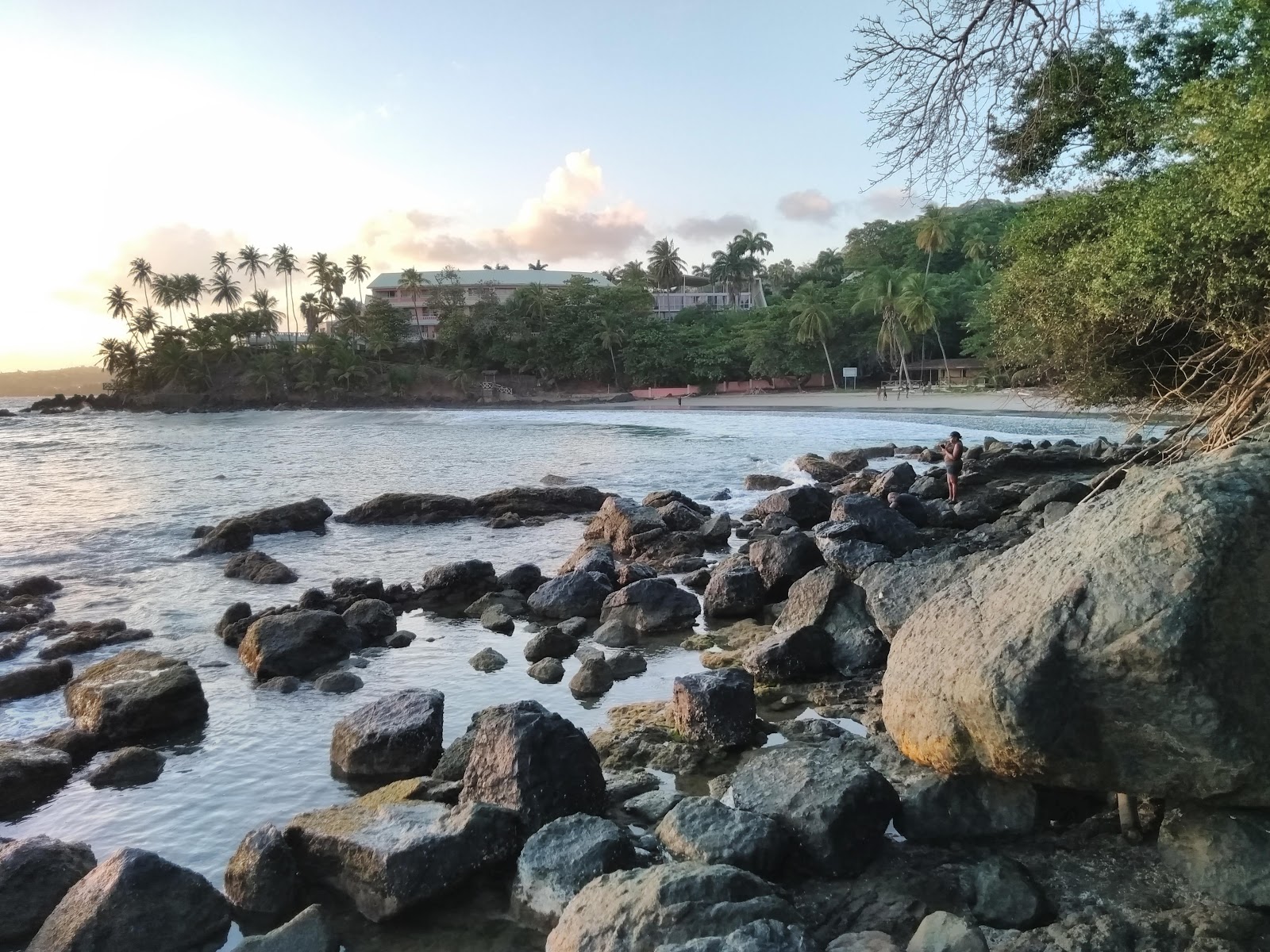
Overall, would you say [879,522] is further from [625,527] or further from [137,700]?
[137,700]

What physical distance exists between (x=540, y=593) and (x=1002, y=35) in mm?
7922

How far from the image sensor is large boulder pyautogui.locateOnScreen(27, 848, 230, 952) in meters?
4.57

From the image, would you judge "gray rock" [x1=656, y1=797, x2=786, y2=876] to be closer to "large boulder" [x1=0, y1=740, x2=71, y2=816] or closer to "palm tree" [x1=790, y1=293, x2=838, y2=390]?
"large boulder" [x1=0, y1=740, x2=71, y2=816]

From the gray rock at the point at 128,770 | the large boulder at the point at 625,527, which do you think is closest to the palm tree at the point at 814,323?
the large boulder at the point at 625,527

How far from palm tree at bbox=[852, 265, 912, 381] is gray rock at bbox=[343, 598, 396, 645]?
53134 millimetres

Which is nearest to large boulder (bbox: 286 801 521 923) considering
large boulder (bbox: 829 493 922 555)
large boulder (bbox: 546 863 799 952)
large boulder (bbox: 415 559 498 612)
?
large boulder (bbox: 546 863 799 952)

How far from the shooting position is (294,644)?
30.9ft

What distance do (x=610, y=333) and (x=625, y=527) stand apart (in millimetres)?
61834

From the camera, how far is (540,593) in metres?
11.5

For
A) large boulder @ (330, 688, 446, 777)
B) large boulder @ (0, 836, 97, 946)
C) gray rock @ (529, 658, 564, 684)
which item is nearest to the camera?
large boulder @ (0, 836, 97, 946)

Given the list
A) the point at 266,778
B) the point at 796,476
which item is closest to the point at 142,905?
the point at 266,778

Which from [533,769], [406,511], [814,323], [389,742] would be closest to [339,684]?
[389,742]

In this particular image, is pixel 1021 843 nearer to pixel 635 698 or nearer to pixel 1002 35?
pixel 635 698

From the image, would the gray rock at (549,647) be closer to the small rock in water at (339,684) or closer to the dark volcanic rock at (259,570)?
the small rock in water at (339,684)
